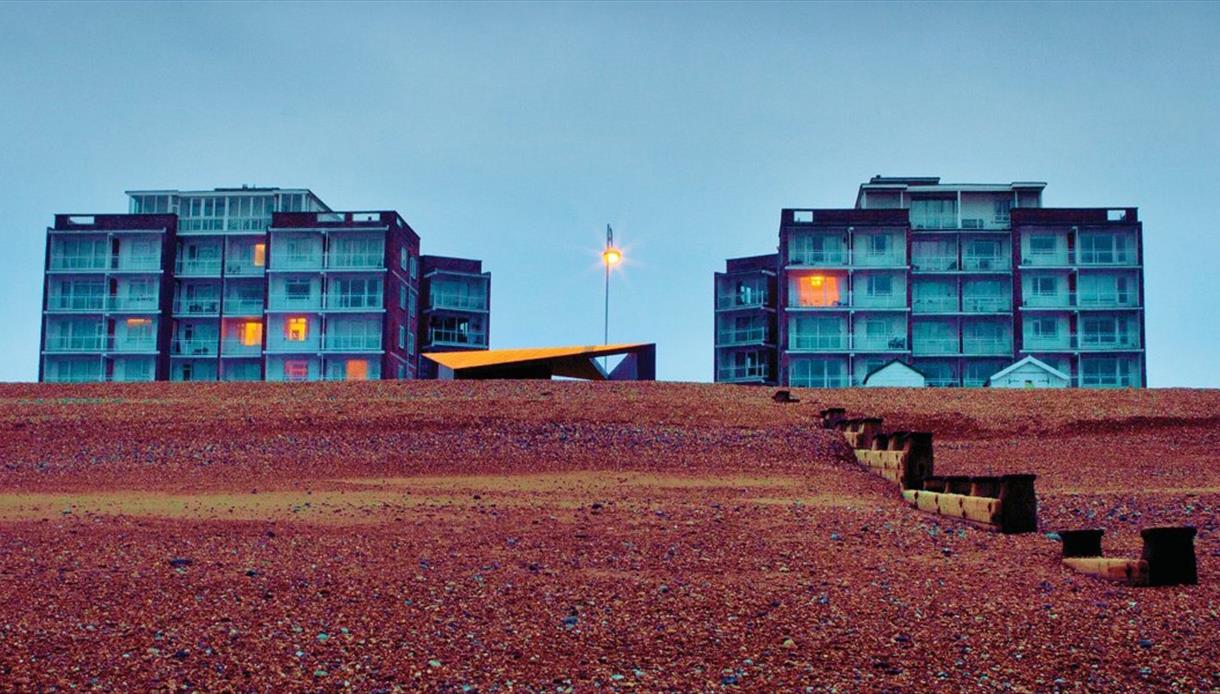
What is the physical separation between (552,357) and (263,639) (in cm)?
2972

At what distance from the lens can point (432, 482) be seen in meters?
19.2

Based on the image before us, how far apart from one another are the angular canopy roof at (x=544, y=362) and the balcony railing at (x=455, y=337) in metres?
49.1

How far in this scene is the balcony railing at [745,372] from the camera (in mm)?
85125

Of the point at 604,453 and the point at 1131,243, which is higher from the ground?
the point at 1131,243

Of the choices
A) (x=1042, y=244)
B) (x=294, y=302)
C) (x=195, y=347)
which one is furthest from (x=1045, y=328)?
(x=195, y=347)

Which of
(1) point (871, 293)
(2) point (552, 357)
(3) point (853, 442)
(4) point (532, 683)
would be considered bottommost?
(4) point (532, 683)

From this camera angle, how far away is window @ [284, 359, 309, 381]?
259ft

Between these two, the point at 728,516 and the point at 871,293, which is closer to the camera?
the point at 728,516

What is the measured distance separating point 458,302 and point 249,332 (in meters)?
16.4

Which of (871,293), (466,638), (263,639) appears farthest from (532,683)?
(871,293)

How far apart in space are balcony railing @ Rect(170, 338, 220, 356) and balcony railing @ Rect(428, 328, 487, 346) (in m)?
16.2

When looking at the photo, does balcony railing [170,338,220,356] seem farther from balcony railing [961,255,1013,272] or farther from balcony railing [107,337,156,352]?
balcony railing [961,255,1013,272]

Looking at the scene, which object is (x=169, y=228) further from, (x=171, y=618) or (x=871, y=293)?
(x=171, y=618)

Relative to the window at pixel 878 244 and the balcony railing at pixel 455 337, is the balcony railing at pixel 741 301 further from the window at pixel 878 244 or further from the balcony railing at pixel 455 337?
the balcony railing at pixel 455 337
